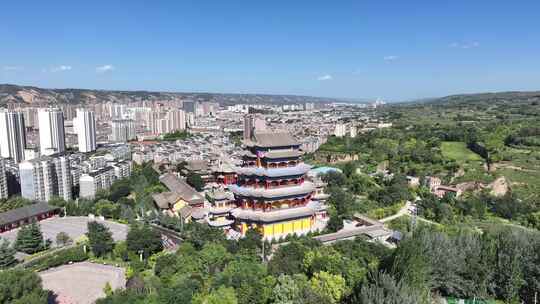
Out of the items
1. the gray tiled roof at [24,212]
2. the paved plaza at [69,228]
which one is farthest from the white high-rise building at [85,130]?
the paved plaza at [69,228]

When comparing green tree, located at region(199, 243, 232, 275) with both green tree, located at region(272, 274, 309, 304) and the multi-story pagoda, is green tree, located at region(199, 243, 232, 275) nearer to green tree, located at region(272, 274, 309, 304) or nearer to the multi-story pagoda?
green tree, located at region(272, 274, 309, 304)

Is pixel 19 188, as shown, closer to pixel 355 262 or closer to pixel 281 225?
pixel 281 225

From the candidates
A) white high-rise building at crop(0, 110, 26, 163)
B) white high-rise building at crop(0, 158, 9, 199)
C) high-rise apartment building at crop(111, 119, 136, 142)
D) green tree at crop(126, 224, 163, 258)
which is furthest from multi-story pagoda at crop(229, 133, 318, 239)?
high-rise apartment building at crop(111, 119, 136, 142)

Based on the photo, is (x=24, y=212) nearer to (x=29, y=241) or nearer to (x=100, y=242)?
(x=29, y=241)

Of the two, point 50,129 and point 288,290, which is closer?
point 288,290

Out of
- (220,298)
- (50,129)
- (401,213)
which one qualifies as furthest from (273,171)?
(50,129)
